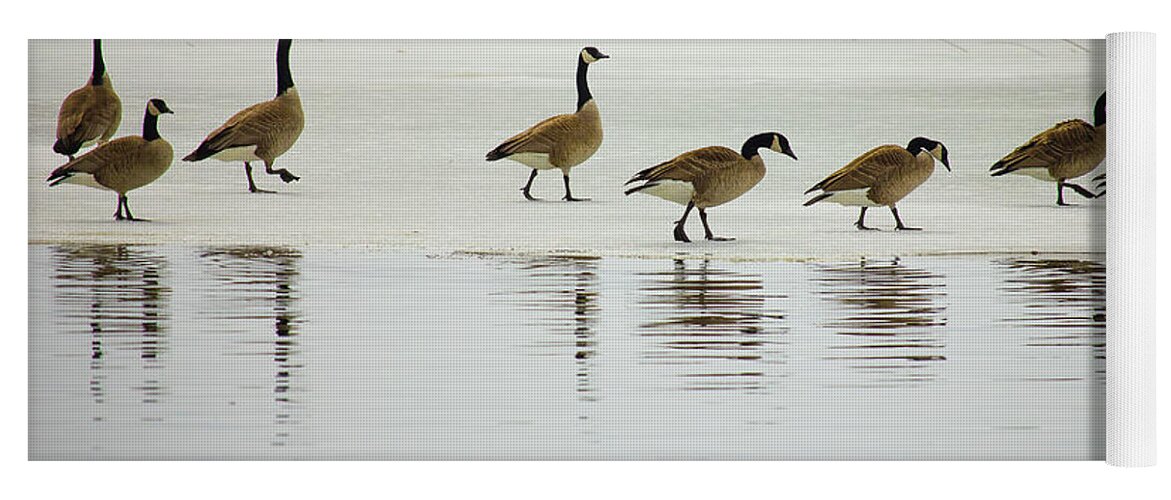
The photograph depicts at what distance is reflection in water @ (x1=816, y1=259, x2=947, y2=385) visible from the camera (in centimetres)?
445

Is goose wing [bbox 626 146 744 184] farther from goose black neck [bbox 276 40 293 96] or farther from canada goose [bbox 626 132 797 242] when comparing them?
goose black neck [bbox 276 40 293 96]

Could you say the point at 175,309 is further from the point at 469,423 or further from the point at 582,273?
the point at 582,273

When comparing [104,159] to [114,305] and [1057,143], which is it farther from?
[1057,143]

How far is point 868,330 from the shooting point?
14.7 ft

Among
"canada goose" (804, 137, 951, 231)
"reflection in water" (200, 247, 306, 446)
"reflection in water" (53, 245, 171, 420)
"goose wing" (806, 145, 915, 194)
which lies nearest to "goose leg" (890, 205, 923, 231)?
"canada goose" (804, 137, 951, 231)

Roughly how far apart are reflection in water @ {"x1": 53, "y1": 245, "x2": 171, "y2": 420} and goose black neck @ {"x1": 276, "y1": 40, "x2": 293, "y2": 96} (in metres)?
0.74

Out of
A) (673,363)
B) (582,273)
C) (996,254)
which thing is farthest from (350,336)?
(996,254)

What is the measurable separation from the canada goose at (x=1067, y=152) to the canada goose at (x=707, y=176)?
855mm

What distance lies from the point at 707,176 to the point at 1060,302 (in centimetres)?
130

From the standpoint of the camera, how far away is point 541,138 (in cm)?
457

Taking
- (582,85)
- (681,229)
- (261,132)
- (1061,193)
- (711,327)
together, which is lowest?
(711,327)

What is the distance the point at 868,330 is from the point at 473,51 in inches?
66.3

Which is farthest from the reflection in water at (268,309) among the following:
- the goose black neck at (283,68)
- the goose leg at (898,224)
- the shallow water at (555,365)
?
the goose leg at (898,224)

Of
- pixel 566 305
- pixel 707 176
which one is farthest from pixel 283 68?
pixel 707 176
